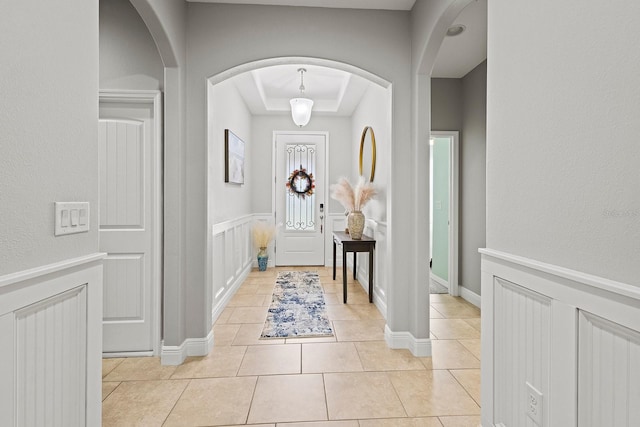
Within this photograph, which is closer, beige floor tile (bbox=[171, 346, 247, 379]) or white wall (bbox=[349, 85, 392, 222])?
beige floor tile (bbox=[171, 346, 247, 379])

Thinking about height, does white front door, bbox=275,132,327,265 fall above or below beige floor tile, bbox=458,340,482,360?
above

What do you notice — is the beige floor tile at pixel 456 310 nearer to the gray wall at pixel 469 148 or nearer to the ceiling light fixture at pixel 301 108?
the gray wall at pixel 469 148

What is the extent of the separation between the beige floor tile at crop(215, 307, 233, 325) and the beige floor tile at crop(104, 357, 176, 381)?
78 cm

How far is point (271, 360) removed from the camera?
2.51 metres

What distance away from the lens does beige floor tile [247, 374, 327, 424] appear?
185cm

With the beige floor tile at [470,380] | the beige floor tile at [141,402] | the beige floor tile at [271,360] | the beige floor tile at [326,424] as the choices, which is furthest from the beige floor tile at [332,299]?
the beige floor tile at [326,424]

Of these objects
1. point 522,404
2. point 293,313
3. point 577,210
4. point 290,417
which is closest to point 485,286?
point 522,404

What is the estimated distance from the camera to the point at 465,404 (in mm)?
1975

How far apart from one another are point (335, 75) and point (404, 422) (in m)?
3.90

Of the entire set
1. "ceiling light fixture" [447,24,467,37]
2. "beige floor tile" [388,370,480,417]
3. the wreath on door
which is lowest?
"beige floor tile" [388,370,480,417]

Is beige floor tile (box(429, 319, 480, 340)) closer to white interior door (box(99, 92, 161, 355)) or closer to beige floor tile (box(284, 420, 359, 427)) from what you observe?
beige floor tile (box(284, 420, 359, 427))

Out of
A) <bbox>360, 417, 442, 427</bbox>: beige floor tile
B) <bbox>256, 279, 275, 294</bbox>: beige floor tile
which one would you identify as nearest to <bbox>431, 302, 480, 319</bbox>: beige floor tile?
<bbox>360, 417, 442, 427</bbox>: beige floor tile

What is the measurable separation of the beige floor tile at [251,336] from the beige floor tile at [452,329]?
1.44 m

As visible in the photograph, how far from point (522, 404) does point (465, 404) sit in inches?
27.7
